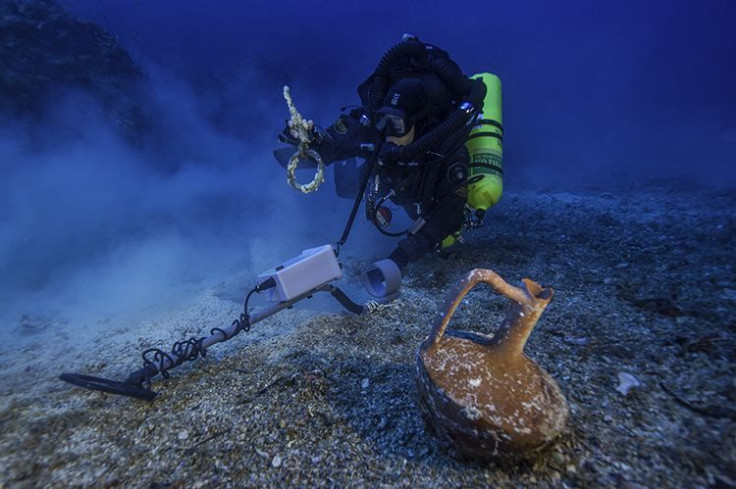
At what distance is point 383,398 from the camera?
2.26 meters

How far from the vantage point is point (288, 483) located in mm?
1724

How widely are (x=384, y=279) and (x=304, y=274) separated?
100cm

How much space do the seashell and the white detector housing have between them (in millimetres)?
1354

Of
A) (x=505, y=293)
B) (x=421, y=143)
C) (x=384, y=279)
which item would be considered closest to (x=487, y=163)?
(x=421, y=143)

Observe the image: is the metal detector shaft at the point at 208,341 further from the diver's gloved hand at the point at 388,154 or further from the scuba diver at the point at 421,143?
the diver's gloved hand at the point at 388,154

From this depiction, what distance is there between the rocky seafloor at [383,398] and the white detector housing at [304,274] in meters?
0.58

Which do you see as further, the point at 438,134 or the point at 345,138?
the point at 345,138

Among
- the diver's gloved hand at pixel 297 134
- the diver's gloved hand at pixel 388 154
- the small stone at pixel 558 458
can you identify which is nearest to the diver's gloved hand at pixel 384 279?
the diver's gloved hand at pixel 388 154

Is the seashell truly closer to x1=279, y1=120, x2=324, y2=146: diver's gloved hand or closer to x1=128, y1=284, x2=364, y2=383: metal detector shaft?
x1=128, y1=284, x2=364, y2=383: metal detector shaft

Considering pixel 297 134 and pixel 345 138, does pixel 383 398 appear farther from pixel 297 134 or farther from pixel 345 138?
Answer: pixel 345 138

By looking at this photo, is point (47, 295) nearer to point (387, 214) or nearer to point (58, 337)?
point (58, 337)

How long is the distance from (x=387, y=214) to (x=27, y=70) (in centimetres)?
1223

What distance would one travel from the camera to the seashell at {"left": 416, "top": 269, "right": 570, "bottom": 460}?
1471 millimetres

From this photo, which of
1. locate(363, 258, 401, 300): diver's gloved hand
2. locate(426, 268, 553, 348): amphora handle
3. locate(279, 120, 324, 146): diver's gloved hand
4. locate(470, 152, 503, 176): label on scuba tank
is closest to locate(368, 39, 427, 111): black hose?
locate(279, 120, 324, 146): diver's gloved hand
